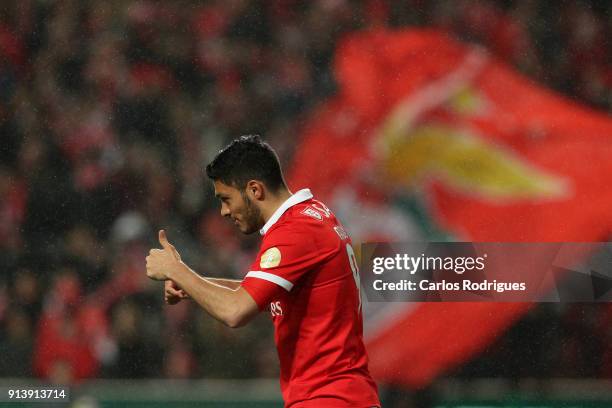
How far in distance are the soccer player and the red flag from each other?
5.86 feet

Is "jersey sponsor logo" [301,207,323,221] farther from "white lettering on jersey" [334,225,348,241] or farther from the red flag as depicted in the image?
the red flag

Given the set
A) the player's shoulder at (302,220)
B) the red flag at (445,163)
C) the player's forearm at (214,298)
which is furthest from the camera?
the red flag at (445,163)

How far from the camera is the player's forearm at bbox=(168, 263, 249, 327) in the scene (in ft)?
8.07

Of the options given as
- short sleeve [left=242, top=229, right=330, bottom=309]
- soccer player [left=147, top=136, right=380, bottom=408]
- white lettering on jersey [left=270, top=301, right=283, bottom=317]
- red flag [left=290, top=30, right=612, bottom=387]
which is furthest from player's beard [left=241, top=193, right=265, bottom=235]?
red flag [left=290, top=30, right=612, bottom=387]

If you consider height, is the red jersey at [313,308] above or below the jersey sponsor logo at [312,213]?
below

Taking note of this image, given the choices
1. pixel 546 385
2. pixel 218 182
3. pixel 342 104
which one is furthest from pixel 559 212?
pixel 218 182

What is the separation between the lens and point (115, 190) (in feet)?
14.8

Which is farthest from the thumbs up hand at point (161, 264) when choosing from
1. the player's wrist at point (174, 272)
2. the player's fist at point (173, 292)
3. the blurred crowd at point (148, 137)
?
the blurred crowd at point (148, 137)

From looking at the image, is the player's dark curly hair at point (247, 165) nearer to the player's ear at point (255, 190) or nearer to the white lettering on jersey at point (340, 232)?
the player's ear at point (255, 190)

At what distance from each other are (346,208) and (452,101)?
2.23ft

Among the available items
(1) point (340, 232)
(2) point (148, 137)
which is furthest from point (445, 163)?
(1) point (340, 232)

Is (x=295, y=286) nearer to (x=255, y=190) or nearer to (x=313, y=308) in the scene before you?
(x=313, y=308)

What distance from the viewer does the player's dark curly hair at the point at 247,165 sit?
2652 mm

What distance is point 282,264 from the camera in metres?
2.51
